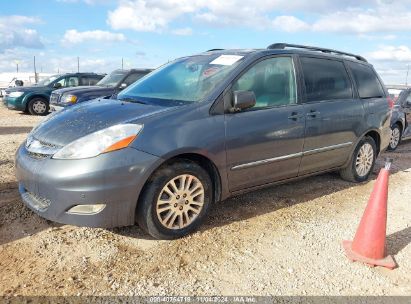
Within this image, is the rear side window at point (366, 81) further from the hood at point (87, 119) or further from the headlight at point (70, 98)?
the headlight at point (70, 98)

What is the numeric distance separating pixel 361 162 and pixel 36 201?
169 inches

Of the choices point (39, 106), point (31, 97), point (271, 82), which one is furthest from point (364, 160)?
point (31, 97)

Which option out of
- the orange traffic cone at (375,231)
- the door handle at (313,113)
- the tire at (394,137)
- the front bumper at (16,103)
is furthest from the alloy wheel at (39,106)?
the orange traffic cone at (375,231)

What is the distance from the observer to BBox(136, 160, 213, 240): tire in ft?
11.2

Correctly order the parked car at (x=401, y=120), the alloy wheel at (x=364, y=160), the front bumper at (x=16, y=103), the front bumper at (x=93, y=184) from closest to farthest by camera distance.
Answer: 1. the front bumper at (x=93, y=184)
2. the alloy wheel at (x=364, y=160)
3. the parked car at (x=401, y=120)
4. the front bumper at (x=16, y=103)

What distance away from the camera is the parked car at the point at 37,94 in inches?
555

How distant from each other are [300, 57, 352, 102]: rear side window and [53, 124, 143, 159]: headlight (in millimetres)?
2348

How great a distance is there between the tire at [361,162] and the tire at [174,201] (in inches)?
104

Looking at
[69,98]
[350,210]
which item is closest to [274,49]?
[350,210]

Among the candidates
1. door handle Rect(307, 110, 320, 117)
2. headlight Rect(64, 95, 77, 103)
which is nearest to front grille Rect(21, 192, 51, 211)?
door handle Rect(307, 110, 320, 117)

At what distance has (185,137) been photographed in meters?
3.49

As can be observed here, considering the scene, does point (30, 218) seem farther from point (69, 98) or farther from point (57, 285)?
point (69, 98)

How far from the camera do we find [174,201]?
356 cm

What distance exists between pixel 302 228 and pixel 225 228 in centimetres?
79
